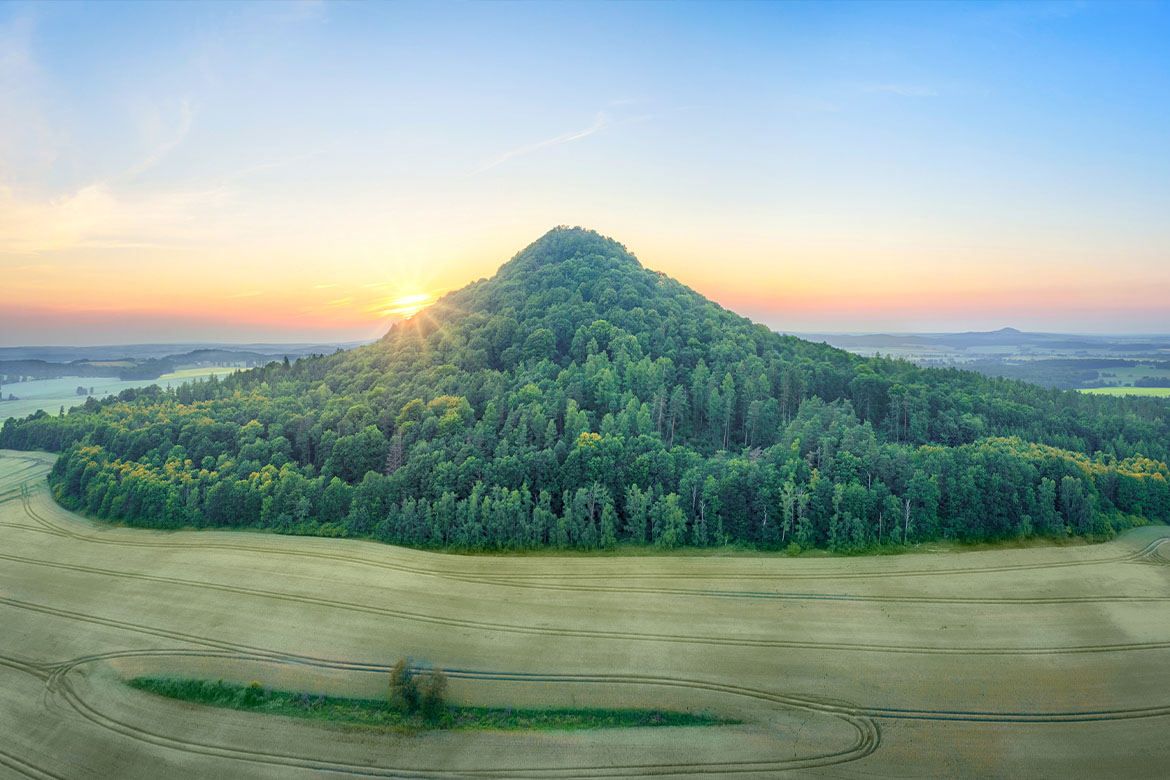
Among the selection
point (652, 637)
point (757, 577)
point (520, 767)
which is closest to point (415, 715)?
point (520, 767)

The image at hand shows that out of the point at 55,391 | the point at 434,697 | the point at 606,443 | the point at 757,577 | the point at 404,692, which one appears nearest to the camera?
the point at 434,697

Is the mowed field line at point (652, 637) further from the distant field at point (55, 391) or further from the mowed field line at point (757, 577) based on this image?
the distant field at point (55, 391)

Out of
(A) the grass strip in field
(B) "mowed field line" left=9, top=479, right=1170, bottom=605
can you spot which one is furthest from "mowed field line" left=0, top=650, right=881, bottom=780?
(B) "mowed field line" left=9, top=479, right=1170, bottom=605

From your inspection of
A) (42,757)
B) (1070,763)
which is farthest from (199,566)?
(1070,763)

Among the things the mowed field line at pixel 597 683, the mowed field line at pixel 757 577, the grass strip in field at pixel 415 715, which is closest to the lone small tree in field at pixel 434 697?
the grass strip in field at pixel 415 715

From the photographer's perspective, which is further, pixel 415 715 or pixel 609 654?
pixel 609 654

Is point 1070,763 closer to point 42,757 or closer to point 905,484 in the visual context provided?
point 905,484

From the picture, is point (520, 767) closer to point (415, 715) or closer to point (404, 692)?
point (415, 715)

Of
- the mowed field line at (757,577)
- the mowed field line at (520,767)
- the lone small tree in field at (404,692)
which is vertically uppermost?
the mowed field line at (757,577)
